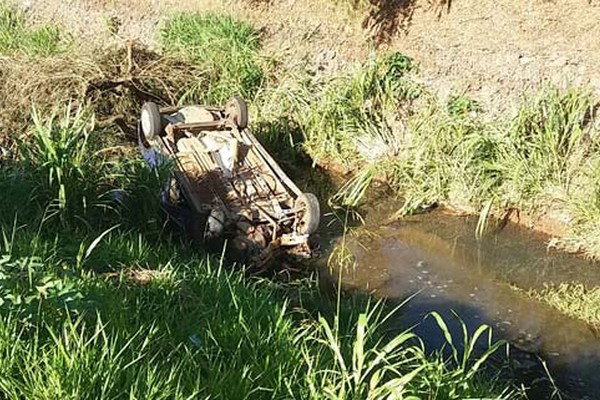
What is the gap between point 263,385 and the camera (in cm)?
368

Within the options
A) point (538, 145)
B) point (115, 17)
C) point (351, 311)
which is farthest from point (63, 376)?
point (115, 17)

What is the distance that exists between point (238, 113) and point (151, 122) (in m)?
0.98

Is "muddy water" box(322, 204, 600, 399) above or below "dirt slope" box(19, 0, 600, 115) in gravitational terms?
below

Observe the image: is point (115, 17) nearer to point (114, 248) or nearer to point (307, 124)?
point (307, 124)

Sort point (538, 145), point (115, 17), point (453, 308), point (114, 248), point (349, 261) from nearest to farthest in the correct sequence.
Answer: point (114, 248) < point (453, 308) < point (349, 261) < point (538, 145) < point (115, 17)

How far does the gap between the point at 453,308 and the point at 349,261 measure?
47.0 inches

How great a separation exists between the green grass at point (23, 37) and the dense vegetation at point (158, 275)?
0.19ft

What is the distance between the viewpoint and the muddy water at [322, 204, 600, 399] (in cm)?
608

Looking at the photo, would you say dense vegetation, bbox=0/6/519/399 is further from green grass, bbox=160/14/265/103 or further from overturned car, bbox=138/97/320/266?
overturned car, bbox=138/97/320/266

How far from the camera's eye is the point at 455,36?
416 inches

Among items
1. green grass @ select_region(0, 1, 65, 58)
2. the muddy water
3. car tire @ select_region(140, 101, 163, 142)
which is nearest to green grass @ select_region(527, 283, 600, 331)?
the muddy water

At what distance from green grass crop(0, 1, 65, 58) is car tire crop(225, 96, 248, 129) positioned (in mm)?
3430

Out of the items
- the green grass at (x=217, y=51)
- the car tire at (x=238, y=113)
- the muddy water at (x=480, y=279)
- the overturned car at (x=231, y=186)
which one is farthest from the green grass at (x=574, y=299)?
the green grass at (x=217, y=51)

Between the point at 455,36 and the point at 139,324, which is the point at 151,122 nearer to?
the point at 139,324
